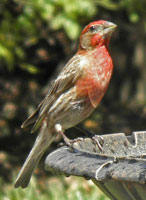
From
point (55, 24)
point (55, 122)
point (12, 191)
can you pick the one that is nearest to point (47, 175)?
point (12, 191)

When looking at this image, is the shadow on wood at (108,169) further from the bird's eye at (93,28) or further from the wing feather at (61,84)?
the bird's eye at (93,28)

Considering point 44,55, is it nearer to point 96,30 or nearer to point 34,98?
point 34,98

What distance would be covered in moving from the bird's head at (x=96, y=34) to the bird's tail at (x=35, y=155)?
2.50 ft

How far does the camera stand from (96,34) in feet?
13.9

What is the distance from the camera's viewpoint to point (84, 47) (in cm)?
441

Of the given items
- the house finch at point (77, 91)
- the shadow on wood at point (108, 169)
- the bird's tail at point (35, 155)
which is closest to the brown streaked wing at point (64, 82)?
the house finch at point (77, 91)

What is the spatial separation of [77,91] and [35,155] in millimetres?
653

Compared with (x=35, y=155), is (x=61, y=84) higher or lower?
higher

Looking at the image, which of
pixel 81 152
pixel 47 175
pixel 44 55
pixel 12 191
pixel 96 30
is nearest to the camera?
pixel 81 152

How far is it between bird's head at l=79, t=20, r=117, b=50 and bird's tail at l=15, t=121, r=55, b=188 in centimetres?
76

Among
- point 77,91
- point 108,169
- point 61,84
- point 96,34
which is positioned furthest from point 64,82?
point 108,169

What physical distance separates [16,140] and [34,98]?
0.62 metres

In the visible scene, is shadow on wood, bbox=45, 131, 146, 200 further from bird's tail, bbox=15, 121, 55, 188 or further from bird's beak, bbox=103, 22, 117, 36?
bird's beak, bbox=103, 22, 117, 36

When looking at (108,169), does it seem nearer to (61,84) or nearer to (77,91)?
(77,91)
